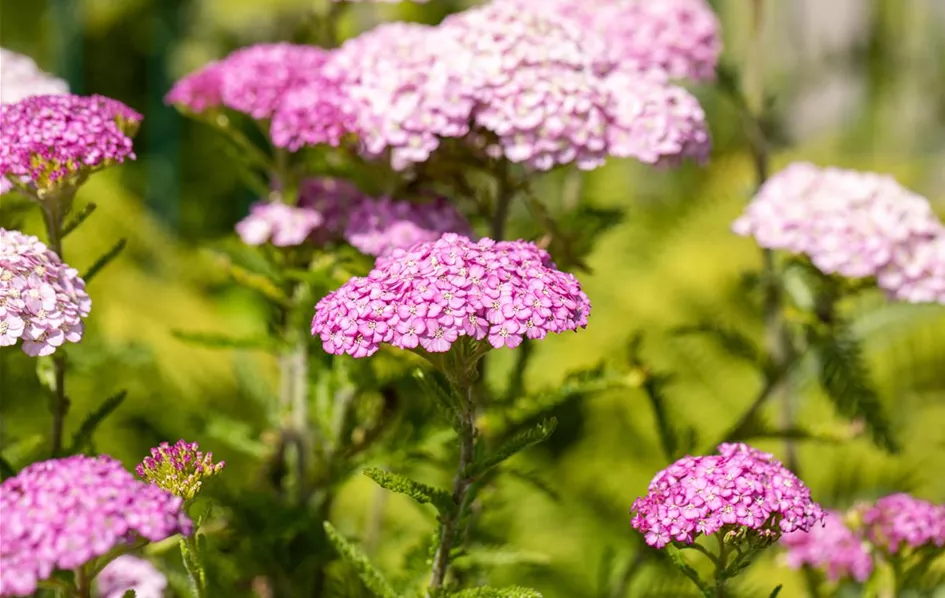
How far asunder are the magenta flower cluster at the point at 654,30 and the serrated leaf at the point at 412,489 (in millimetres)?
1180

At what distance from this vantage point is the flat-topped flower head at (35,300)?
1.64 m

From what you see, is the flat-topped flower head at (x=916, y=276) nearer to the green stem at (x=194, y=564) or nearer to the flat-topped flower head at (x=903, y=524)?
the flat-topped flower head at (x=903, y=524)

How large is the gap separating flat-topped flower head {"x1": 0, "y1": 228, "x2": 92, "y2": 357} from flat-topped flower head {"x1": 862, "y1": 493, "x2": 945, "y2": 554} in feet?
4.57

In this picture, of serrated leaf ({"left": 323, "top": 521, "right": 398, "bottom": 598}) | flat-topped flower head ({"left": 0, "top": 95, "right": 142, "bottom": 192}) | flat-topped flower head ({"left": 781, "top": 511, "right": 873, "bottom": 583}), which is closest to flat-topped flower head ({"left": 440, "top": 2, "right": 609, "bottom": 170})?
flat-topped flower head ({"left": 0, "top": 95, "right": 142, "bottom": 192})

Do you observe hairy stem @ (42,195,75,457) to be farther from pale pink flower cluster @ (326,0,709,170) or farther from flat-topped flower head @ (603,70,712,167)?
flat-topped flower head @ (603,70,712,167)

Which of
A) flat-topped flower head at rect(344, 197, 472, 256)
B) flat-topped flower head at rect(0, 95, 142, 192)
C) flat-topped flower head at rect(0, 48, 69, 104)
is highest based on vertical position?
flat-topped flower head at rect(0, 95, 142, 192)

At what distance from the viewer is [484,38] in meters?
2.13

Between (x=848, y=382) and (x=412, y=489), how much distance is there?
3.85ft

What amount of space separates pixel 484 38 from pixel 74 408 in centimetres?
238

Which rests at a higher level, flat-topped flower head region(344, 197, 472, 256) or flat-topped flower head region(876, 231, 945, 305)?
flat-topped flower head region(344, 197, 472, 256)

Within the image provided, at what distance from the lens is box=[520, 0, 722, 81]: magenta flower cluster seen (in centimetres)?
263

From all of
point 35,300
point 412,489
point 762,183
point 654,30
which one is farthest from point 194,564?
point 762,183

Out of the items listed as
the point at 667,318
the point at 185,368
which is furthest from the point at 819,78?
the point at 185,368

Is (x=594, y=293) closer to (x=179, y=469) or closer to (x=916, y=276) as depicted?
(x=916, y=276)
